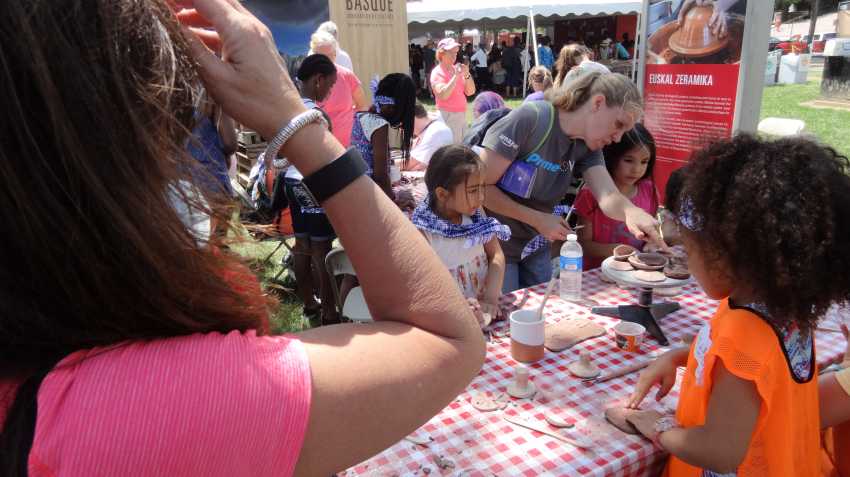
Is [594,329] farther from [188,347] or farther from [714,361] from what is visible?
[188,347]

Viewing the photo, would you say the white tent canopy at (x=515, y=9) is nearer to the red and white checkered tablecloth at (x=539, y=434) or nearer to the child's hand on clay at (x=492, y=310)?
the child's hand on clay at (x=492, y=310)

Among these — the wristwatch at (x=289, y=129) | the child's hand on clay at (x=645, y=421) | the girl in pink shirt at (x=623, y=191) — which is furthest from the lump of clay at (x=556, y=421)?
the girl in pink shirt at (x=623, y=191)

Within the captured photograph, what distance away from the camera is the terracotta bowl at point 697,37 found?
3.61 metres

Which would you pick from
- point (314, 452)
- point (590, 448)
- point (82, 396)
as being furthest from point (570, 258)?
point (82, 396)

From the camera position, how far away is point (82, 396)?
1.61ft

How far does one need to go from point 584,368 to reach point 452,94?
6.72 metres

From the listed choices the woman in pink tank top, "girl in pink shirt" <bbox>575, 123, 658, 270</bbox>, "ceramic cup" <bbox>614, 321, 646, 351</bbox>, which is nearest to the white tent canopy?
"girl in pink shirt" <bbox>575, 123, 658, 270</bbox>

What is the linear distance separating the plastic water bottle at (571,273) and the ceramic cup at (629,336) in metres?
0.44

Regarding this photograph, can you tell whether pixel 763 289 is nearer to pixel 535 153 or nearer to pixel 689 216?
pixel 689 216

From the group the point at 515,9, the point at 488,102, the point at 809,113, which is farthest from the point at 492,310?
the point at 809,113

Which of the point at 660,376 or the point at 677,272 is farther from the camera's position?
the point at 677,272

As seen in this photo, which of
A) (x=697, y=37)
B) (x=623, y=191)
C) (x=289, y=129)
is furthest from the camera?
(x=697, y=37)

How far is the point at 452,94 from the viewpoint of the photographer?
8102mm

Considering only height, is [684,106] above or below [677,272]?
above
